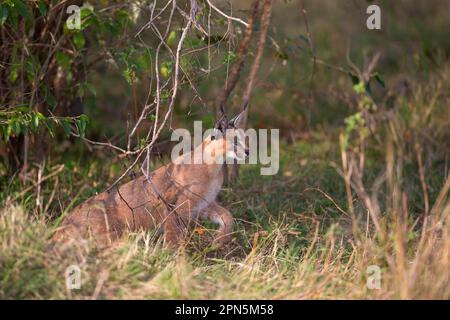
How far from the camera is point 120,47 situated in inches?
281

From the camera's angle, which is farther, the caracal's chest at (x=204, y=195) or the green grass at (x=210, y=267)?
the caracal's chest at (x=204, y=195)

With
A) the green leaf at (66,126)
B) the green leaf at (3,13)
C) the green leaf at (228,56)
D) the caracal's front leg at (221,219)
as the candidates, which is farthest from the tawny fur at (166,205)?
the green leaf at (3,13)

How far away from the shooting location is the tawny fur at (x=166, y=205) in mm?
5820

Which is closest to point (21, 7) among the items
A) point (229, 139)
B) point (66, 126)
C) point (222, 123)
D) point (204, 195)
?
point (66, 126)

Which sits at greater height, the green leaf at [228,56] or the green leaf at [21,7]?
the green leaf at [21,7]

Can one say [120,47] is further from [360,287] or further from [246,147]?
[360,287]

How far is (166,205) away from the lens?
584cm


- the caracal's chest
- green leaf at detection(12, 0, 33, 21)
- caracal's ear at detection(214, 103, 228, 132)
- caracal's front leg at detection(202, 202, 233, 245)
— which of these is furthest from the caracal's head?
green leaf at detection(12, 0, 33, 21)

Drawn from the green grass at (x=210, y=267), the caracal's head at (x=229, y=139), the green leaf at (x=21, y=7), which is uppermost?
→ the green leaf at (x=21, y=7)

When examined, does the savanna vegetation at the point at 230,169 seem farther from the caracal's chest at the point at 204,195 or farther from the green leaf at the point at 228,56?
the caracal's chest at the point at 204,195

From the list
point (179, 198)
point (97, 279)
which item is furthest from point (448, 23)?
A: point (97, 279)

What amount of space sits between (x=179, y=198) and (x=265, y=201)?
1.22 meters

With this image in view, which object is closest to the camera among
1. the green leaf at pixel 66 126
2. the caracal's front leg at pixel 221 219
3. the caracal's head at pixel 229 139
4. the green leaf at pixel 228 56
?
the green leaf at pixel 228 56

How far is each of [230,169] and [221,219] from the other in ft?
4.40
